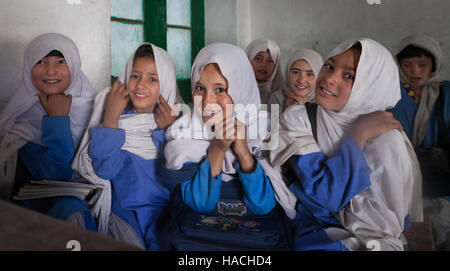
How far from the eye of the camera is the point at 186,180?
0.96 meters

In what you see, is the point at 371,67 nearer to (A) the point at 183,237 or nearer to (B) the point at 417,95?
(B) the point at 417,95

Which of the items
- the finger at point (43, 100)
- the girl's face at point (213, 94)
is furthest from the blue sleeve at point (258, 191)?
the finger at point (43, 100)

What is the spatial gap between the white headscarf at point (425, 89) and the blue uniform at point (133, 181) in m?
0.85

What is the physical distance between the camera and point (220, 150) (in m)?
0.95

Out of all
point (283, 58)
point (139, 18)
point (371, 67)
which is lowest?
point (371, 67)

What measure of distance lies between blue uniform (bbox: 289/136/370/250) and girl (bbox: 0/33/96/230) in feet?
2.50

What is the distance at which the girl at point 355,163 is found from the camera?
2.75 feet

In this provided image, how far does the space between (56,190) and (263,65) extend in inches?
35.0

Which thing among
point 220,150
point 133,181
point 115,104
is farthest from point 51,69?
point 220,150

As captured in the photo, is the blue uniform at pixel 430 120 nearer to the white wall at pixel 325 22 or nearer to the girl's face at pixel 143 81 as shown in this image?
the white wall at pixel 325 22

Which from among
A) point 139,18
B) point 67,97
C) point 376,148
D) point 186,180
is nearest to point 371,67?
point 376,148

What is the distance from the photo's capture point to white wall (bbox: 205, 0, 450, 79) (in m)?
0.97
